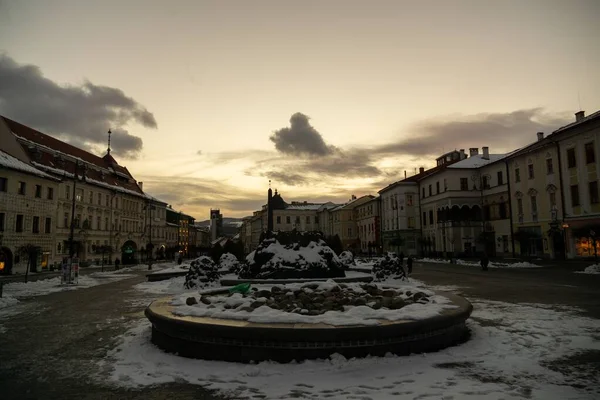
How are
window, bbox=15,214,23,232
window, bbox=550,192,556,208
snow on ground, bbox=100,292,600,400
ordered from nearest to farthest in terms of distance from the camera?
snow on ground, bbox=100,292,600,400, window, bbox=15,214,23,232, window, bbox=550,192,556,208

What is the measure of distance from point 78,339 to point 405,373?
282 inches

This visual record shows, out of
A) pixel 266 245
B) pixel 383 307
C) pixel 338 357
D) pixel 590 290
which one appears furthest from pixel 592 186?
pixel 338 357

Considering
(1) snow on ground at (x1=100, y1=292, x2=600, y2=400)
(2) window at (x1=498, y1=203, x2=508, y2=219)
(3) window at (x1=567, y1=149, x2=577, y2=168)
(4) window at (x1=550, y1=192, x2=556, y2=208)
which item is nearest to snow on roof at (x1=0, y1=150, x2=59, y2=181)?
(1) snow on ground at (x1=100, y1=292, x2=600, y2=400)

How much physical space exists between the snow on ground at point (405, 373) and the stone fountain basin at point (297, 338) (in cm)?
16

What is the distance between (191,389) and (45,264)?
40947mm

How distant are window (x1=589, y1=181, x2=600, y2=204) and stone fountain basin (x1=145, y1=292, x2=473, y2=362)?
33.4 meters

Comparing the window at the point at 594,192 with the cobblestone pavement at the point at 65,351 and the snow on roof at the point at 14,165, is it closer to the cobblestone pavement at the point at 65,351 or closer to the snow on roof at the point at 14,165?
the cobblestone pavement at the point at 65,351

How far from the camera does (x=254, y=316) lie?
23.7 ft

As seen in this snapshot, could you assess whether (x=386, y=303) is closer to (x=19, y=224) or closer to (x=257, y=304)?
(x=257, y=304)

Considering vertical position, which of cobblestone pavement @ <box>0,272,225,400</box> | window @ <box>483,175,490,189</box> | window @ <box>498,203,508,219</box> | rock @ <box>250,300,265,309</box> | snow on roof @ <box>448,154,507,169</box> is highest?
snow on roof @ <box>448,154,507,169</box>

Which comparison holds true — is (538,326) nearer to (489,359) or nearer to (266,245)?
(489,359)

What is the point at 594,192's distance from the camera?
33500mm

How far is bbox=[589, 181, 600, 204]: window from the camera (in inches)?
1310

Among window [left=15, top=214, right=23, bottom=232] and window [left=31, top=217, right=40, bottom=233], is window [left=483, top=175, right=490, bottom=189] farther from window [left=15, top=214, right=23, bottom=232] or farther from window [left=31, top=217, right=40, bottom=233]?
window [left=15, top=214, right=23, bottom=232]
